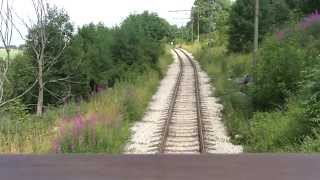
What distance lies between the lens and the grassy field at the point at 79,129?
14.2 meters

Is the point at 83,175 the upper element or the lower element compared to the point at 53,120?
upper

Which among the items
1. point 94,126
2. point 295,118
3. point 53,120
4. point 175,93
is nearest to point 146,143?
point 94,126

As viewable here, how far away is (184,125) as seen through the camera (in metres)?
20.2

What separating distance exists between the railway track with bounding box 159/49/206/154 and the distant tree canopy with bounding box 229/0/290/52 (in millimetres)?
10976

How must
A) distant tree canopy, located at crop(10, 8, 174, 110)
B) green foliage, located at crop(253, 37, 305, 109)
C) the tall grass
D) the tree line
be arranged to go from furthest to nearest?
1. distant tree canopy, located at crop(10, 8, 174, 110)
2. the tree line
3. green foliage, located at crop(253, 37, 305, 109)
4. the tall grass

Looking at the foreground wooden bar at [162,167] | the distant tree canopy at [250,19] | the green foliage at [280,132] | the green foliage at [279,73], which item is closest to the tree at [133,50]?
the distant tree canopy at [250,19]

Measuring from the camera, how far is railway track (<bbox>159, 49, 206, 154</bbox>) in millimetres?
15863

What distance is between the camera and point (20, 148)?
13.2 metres

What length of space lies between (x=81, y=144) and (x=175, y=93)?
1641cm

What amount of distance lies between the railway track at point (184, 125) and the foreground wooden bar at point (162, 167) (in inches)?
513

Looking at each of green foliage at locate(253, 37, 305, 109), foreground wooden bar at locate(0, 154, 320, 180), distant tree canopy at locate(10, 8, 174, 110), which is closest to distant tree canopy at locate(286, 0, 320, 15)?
distant tree canopy at locate(10, 8, 174, 110)

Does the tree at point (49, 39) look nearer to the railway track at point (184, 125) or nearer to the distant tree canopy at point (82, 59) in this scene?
the distant tree canopy at point (82, 59)

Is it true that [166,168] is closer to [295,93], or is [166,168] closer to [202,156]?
[202,156]

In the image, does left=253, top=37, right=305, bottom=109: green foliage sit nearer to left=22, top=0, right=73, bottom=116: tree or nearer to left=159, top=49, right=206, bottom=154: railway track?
left=159, top=49, right=206, bottom=154: railway track
